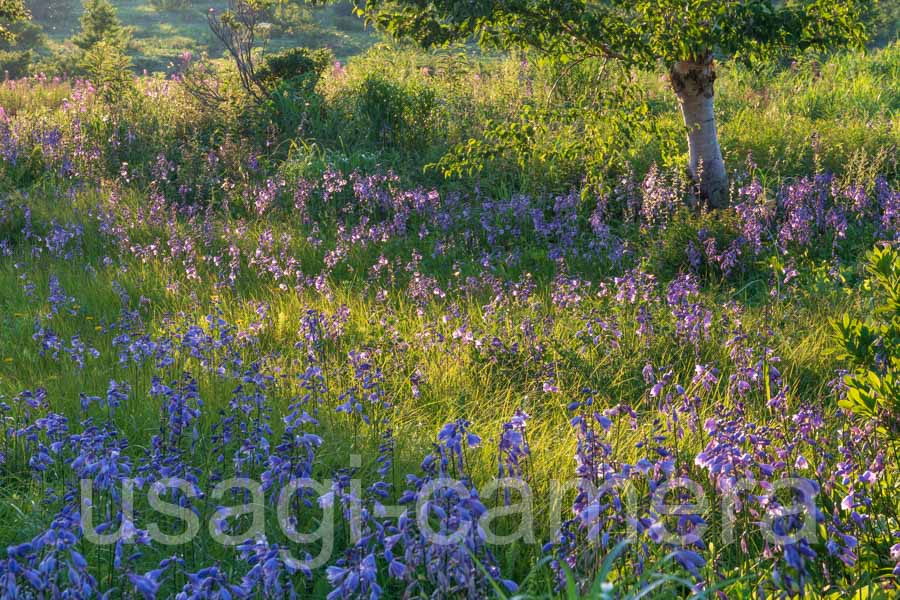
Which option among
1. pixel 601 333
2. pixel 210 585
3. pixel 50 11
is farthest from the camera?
pixel 50 11

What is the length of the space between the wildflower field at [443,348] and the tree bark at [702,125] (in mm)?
226

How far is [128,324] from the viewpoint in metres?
5.69

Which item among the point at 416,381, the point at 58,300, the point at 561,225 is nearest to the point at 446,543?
the point at 416,381

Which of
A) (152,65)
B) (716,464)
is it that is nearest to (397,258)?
(716,464)

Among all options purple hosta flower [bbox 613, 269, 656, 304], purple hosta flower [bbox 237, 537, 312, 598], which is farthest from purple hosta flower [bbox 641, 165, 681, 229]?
purple hosta flower [bbox 237, 537, 312, 598]

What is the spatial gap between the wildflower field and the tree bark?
226 mm

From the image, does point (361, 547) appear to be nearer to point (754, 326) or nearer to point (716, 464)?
point (716, 464)

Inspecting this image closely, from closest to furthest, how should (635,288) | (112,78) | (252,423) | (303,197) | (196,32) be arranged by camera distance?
(252,423), (635,288), (303,197), (112,78), (196,32)

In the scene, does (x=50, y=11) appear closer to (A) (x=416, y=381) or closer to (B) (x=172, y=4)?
(B) (x=172, y=4)

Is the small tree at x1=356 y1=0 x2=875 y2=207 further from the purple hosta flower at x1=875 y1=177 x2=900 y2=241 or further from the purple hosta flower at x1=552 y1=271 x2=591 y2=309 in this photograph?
the purple hosta flower at x1=552 y1=271 x2=591 y2=309

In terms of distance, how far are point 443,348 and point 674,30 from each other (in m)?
3.07

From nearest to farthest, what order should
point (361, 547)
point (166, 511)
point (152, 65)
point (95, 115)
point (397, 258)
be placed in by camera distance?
point (361, 547), point (166, 511), point (397, 258), point (95, 115), point (152, 65)

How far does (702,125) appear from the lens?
773cm

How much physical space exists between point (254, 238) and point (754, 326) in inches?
173
